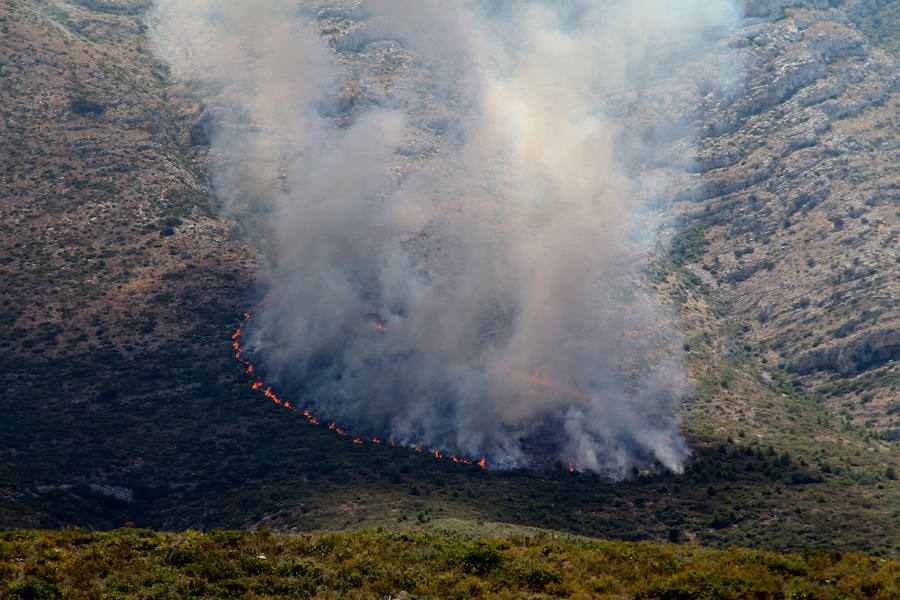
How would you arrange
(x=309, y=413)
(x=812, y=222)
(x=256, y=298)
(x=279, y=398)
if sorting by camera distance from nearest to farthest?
(x=309, y=413) → (x=279, y=398) → (x=256, y=298) → (x=812, y=222)

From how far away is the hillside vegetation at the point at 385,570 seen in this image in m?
44.0

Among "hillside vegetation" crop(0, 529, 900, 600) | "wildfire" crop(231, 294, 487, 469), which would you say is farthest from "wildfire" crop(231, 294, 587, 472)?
"hillside vegetation" crop(0, 529, 900, 600)

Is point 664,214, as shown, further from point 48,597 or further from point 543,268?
point 48,597

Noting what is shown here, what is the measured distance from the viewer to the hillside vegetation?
4400 cm

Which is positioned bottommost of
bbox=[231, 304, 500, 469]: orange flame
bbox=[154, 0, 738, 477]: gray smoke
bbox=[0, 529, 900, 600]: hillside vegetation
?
bbox=[0, 529, 900, 600]: hillside vegetation

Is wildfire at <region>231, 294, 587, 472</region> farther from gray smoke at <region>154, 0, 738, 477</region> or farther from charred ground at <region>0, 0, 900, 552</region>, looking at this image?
charred ground at <region>0, 0, 900, 552</region>

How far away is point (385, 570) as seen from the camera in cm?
4844

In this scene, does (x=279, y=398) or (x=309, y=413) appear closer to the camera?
(x=309, y=413)

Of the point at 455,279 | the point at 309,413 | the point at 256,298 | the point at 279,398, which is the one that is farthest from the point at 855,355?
the point at 256,298

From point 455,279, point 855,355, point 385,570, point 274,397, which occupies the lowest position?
point 385,570

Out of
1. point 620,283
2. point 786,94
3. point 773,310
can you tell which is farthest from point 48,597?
point 786,94

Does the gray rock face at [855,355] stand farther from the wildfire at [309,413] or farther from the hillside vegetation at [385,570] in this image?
the hillside vegetation at [385,570]

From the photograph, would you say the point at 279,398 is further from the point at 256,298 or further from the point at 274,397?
the point at 256,298

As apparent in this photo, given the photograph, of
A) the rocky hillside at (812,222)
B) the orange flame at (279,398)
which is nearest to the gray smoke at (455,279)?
the orange flame at (279,398)
